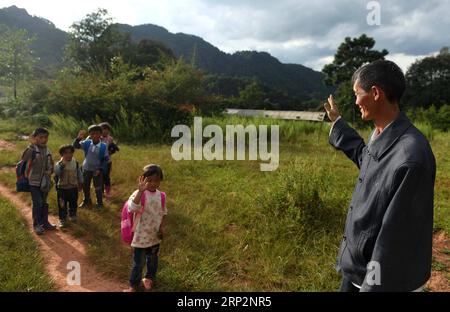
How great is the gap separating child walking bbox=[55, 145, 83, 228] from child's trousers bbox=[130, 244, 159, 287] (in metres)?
2.18

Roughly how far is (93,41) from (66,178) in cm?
3795

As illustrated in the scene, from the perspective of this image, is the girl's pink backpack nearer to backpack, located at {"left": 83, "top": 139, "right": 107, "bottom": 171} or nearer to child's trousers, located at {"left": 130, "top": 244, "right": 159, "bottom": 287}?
child's trousers, located at {"left": 130, "top": 244, "right": 159, "bottom": 287}

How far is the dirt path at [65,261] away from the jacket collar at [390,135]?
3.01m

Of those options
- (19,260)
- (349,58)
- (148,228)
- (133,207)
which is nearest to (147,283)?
(148,228)

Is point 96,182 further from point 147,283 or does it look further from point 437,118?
point 437,118

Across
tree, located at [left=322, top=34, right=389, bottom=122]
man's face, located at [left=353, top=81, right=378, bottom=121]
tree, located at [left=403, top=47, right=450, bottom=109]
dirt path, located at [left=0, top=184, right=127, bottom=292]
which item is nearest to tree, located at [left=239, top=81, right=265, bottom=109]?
tree, located at [left=322, top=34, right=389, bottom=122]

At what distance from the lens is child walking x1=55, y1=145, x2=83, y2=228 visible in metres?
5.03

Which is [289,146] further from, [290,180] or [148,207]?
[148,207]

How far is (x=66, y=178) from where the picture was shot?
5062mm

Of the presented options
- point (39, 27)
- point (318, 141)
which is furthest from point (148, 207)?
point (39, 27)

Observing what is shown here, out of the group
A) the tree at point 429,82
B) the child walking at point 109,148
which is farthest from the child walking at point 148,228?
the tree at point 429,82

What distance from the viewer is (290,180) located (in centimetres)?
529

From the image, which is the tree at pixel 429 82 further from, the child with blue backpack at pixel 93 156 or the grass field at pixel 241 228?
the child with blue backpack at pixel 93 156

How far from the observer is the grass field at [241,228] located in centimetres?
375
